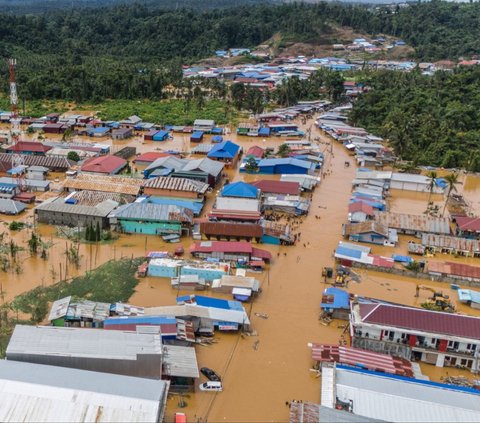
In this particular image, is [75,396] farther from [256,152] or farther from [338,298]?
[256,152]

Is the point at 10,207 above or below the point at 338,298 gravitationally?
above

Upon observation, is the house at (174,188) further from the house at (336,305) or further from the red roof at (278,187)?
the house at (336,305)

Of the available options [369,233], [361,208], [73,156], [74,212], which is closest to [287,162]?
[361,208]

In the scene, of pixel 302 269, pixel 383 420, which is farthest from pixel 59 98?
pixel 383 420

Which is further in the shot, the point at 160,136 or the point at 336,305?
the point at 160,136

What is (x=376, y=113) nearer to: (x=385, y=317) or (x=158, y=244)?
(x=158, y=244)

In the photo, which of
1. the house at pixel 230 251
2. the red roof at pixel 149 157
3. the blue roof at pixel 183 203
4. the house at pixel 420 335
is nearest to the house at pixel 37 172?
the red roof at pixel 149 157

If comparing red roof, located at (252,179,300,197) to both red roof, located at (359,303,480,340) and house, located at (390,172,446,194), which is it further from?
red roof, located at (359,303,480,340)
